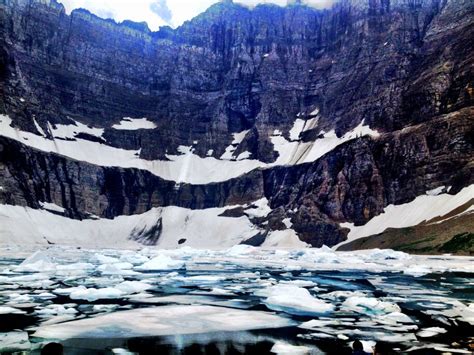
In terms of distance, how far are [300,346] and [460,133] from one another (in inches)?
3726

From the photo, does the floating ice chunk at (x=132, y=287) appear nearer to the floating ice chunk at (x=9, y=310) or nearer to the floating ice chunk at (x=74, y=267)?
the floating ice chunk at (x=9, y=310)

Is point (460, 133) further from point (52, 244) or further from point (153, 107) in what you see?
point (153, 107)

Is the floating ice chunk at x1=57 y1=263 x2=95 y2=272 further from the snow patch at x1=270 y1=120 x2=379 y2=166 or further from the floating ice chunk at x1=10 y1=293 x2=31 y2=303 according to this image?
the snow patch at x1=270 y1=120 x2=379 y2=166

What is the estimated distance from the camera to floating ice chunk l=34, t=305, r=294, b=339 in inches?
672

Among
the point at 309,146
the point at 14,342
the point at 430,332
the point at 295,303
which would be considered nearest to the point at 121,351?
the point at 14,342

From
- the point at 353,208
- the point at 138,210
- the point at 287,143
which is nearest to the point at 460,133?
the point at 353,208

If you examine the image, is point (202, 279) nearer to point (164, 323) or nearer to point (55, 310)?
point (55, 310)

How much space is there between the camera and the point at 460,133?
9656 centimetres

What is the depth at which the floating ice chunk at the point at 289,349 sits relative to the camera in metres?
14.7

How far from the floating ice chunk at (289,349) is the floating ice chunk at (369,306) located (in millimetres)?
8456

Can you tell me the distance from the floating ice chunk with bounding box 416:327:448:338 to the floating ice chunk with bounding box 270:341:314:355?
518 cm

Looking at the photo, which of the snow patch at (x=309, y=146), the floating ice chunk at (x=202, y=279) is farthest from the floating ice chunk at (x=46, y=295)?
the snow patch at (x=309, y=146)

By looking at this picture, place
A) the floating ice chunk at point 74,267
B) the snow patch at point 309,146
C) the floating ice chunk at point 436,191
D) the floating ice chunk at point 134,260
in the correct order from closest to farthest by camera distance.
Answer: the floating ice chunk at point 74,267, the floating ice chunk at point 134,260, the floating ice chunk at point 436,191, the snow patch at point 309,146

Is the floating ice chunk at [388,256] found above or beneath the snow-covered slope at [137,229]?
beneath
